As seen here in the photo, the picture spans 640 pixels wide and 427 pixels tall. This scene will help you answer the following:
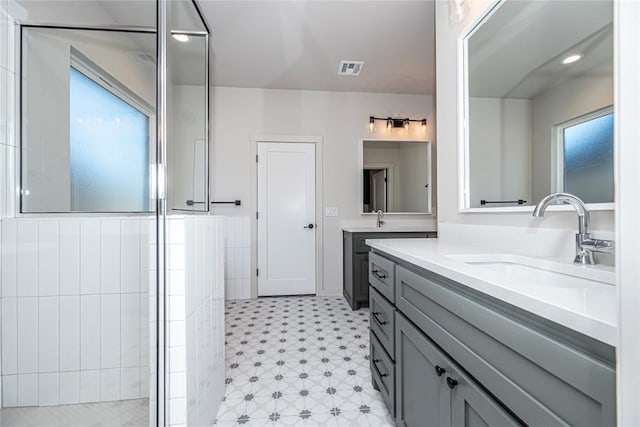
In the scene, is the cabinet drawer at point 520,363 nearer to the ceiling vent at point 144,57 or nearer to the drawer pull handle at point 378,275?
the drawer pull handle at point 378,275

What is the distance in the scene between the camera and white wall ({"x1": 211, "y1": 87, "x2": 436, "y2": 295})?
137 inches

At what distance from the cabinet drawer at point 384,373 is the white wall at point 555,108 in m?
0.96

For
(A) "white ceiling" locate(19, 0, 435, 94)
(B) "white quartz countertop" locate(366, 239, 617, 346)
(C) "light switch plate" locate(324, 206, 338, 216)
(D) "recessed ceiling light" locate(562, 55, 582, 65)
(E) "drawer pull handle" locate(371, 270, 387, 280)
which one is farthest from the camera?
(C) "light switch plate" locate(324, 206, 338, 216)

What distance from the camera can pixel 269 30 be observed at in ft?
7.89

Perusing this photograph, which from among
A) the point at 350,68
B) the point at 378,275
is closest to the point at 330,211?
the point at 350,68

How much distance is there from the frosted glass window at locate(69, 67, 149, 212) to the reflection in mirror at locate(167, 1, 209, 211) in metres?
0.23

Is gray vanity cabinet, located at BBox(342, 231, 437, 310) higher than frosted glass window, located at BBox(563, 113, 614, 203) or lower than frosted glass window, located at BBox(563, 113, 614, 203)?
lower

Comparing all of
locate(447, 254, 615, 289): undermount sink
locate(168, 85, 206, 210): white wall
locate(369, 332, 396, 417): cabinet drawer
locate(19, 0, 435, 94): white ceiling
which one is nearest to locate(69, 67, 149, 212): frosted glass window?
locate(168, 85, 206, 210): white wall

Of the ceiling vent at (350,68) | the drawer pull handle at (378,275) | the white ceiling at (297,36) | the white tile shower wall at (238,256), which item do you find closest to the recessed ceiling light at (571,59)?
the drawer pull handle at (378,275)

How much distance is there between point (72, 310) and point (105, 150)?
954 mm

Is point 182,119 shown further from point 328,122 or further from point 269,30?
point 328,122

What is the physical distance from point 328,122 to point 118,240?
8.89ft

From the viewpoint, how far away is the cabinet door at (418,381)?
2.90 feet

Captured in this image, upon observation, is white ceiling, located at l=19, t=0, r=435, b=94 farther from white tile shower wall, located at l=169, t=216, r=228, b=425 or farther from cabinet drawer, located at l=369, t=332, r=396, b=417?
cabinet drawer, located at l=369, t=332, r=396, b=417
